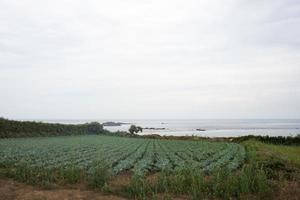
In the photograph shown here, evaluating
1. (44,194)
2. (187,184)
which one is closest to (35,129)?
(44,194)

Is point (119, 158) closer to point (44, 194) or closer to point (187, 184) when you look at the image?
point (187, 184)

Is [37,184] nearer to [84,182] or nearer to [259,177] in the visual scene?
[84,182]

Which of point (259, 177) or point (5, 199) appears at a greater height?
point (259, 177)

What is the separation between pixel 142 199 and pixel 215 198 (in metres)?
2.24

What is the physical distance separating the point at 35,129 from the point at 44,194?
40.7 metres

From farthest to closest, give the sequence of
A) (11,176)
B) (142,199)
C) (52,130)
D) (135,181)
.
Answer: (52,130), (11,176), (135,181), (142,199)

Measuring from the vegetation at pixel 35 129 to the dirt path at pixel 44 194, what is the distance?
32201mm

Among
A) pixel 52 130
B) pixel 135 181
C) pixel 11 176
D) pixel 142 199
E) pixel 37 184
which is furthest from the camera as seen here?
pixel 52 130

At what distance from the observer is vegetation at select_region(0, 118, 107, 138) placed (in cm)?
4384

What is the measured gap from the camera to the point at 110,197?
11648 mm

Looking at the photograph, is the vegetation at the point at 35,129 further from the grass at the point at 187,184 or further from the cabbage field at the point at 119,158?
the grass at the point at 187,184

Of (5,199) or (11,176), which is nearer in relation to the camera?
(5,199)

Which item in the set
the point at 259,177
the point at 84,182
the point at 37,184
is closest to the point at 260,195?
the point at 259,177

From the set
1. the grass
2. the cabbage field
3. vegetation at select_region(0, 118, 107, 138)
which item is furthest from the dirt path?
vegetation at select_region(0, 118, 107, 138)
